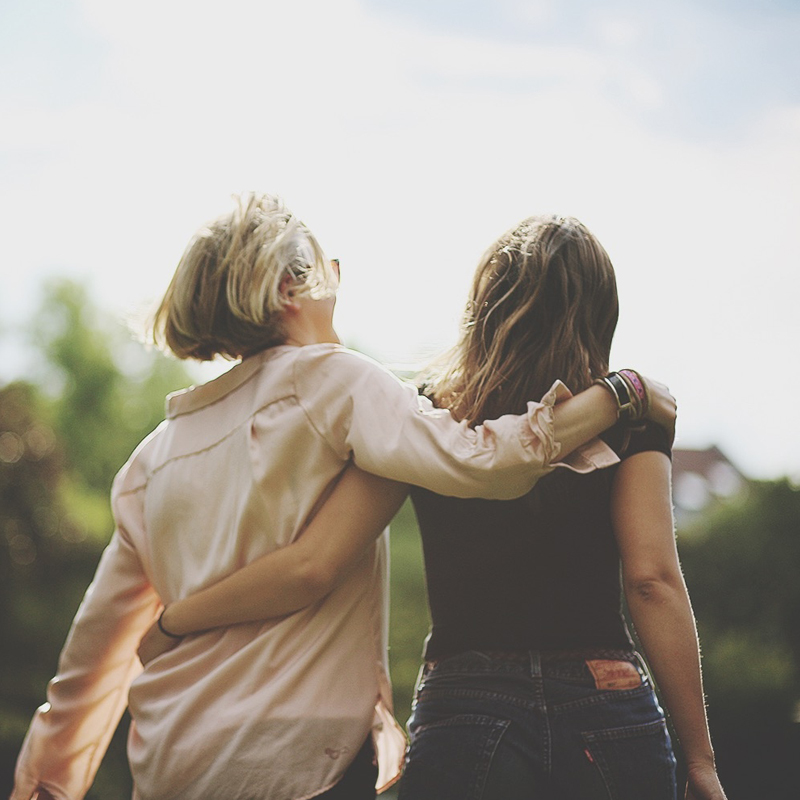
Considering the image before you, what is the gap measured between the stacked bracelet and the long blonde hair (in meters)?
0.09

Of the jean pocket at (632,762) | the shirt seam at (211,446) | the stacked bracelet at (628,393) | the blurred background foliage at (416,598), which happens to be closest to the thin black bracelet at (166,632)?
the shirt seam at (211,446)

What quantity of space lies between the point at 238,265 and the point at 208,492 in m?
0.40

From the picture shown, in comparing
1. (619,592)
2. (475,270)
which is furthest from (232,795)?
(475,270)

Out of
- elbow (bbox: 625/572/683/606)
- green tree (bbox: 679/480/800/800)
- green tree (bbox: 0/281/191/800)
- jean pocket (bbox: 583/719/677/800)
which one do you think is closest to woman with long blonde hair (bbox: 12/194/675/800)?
elbow (bbox: 625/572/683/606)

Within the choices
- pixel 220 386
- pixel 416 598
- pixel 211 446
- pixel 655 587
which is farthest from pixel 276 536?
pixel 416 598

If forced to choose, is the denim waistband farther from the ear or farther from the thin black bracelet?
the ear

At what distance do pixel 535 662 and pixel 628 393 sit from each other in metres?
0.49

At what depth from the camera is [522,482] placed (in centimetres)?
151

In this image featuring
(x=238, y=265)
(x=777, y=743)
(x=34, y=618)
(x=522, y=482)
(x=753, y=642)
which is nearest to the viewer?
(x=522, y=482)

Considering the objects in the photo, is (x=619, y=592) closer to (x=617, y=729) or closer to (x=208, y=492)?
(x=617, y=729)

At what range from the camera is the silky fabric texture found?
1.51 metres

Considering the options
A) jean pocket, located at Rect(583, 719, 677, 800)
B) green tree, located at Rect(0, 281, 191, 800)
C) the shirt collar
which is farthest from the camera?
green tree, located at Rect(0, 281, 191, 800)

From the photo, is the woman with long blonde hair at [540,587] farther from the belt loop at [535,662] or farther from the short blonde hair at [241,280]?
the short blonde hair at [241,280]

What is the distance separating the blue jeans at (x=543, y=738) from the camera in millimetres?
1501
